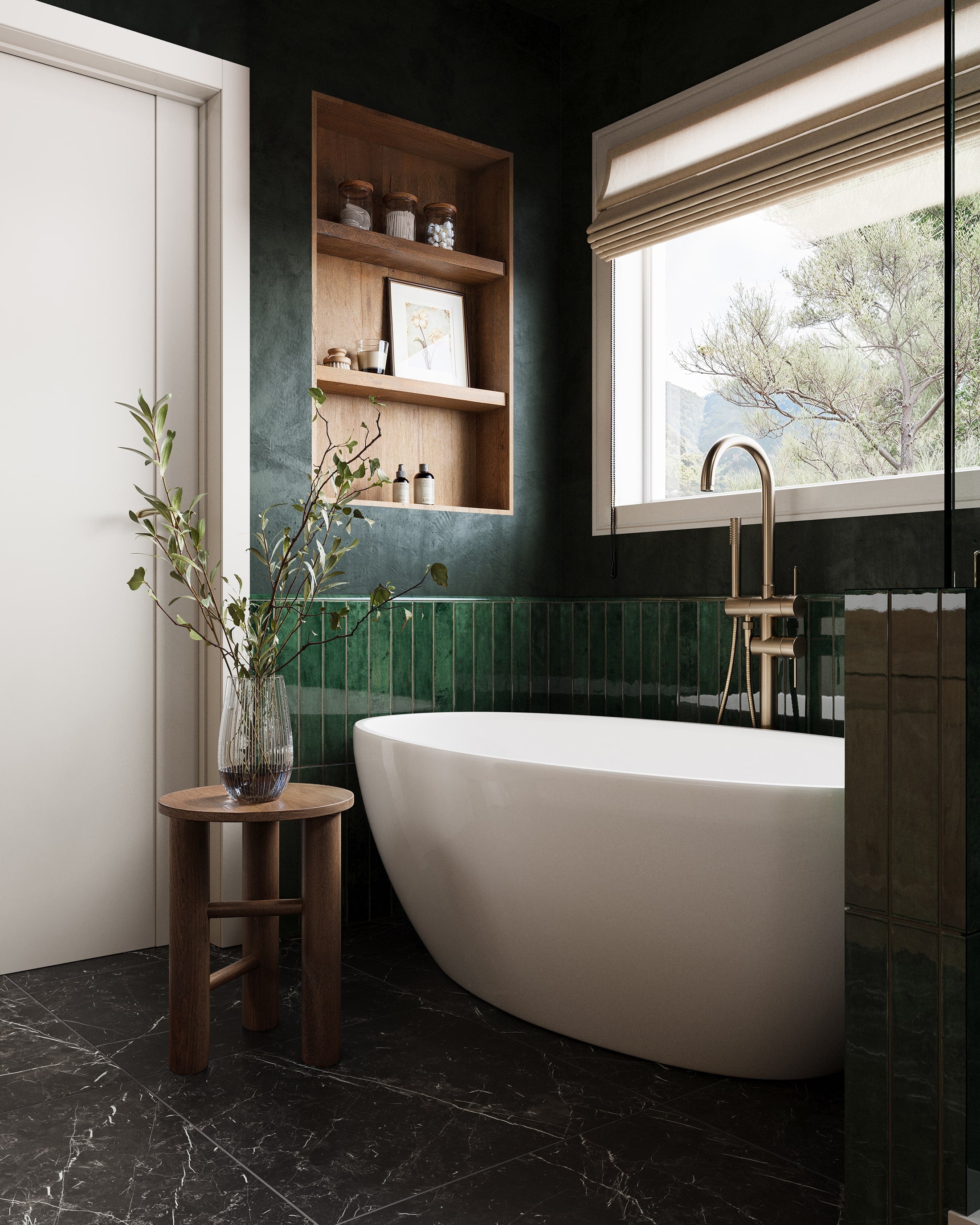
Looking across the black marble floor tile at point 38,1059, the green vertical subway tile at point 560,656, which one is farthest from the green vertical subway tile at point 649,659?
the black marble floor tile at point 38,1059

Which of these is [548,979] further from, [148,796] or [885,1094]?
[148,796]

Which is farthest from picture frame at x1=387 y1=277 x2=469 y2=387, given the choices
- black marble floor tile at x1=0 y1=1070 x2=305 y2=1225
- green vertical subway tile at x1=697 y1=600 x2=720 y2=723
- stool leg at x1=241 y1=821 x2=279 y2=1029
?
black marble floor tile at x1=0 y1=1070 x2=305 y2=1225

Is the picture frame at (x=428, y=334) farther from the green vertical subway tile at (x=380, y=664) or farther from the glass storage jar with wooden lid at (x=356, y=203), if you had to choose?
the green vertical subway tile at (x=380, y=664)

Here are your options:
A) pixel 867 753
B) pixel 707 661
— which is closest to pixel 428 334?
pixel 707 661

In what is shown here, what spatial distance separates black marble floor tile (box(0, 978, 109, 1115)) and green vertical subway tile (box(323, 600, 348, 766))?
92cm

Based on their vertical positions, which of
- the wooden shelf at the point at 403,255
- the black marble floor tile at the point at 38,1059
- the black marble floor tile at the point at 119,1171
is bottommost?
→ the black marble floor tile at the point at 38,1059

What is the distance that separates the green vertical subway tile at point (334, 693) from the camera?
280cm

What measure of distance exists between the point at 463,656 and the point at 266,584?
67 cm

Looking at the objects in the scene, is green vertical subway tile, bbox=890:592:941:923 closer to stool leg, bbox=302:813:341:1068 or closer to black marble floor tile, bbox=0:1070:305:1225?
black marble floor tile, bbox=0:1070:305:1225

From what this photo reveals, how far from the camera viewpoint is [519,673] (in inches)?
128

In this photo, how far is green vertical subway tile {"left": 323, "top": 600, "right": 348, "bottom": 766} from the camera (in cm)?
280

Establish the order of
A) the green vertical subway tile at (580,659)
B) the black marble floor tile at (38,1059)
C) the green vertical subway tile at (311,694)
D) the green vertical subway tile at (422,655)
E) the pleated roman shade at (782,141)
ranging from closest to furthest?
the black marble floor tile at (38,1059)
the pleated roman shade at (782,141)
the green vertical subway tile at (311,694)
the green vertical subway tile at (422,655)
the green vertical subway tile at (580,659)

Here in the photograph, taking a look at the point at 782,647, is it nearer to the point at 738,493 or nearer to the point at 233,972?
the point at 738,493

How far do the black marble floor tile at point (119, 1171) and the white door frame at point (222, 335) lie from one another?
89cm
